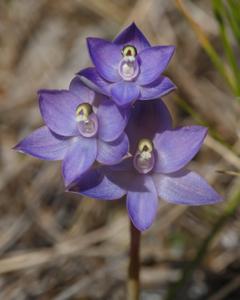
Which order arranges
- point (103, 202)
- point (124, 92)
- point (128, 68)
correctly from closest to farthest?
point (124, 92) < point (128, 68) < point (103, 202)

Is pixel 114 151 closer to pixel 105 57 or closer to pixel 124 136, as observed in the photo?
pixel 124 136

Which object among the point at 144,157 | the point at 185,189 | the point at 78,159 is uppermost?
the point at 78,159

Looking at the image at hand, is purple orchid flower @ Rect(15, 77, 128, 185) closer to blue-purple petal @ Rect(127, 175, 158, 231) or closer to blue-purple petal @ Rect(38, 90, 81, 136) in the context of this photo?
blue-purple petal @ Rect(38, 90, 81, 136)

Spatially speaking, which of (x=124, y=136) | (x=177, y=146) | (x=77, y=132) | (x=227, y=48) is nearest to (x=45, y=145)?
(x=77, y=132)

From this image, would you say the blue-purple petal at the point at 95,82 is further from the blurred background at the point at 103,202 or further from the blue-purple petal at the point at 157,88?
the blurred background at the point at 103,202

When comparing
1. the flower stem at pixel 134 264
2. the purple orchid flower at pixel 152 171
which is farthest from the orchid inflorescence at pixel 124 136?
the flower stem at pixel 134 264

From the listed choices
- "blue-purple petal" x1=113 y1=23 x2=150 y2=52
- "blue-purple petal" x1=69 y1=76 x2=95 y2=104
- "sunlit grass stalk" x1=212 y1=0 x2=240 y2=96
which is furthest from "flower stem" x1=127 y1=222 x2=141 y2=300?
"sunlit grass stalk" x1=212 y1=0 x2=240 y2=96

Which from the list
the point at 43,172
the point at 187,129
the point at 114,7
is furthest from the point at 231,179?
the point at 187,129
